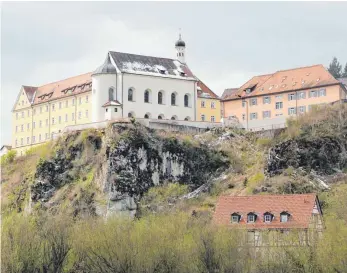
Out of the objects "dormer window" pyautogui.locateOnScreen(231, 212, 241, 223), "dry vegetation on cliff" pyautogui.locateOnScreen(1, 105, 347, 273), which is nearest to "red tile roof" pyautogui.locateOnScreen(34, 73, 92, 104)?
"dry vegetation on cliff" pyautogui.locateOnScreen(1, 105, 347, 273)

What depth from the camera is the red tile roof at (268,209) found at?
8862cm

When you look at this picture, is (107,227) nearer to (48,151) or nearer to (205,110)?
(48,151)

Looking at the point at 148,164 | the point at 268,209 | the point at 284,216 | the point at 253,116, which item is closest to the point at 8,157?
the point at 148,164

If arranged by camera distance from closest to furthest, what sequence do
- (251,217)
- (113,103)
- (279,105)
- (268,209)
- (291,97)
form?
(251,217)
(268,209)
(113,103)
(291,97)
(279,105)

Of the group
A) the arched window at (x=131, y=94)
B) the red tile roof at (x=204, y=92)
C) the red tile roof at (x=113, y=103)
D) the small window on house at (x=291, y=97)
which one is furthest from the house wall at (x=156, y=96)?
the small window on house at (x=291, y=97)

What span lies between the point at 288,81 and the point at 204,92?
36.9 feet

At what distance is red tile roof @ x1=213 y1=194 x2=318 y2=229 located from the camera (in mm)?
88625

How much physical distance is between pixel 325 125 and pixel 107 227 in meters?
34.4

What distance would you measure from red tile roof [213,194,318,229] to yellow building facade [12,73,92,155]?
113ft

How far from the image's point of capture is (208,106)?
12838 cm

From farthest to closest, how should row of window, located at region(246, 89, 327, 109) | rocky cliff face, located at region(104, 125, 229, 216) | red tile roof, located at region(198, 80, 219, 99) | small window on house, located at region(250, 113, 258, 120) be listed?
red tile roof, located at region(198, 80, 219, 99) → small window on house, located at region(250, 113, 258, 120) → row of window, located at region(246, 89, 327, 109) → rocky cliff face, located at region(104, 125, 229, 216)

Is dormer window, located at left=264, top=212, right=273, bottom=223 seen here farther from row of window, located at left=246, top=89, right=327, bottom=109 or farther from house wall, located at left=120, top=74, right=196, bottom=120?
row of window, located at left=246, top=89, right=327, bottom=109

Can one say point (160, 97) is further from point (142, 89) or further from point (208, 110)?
point (208, 110)

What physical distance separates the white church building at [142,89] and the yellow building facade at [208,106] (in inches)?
66.1
